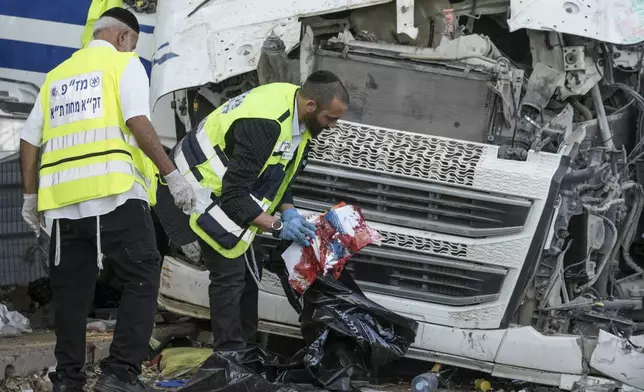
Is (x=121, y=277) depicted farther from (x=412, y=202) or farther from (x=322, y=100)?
(x=412, y=202)

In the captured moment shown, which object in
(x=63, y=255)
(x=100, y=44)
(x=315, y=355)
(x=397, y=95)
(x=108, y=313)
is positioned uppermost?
(x=100, y=44)

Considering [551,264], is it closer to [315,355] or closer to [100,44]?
[315,355]

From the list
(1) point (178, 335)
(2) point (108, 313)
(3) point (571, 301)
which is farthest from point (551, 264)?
(2) point (108, 313)

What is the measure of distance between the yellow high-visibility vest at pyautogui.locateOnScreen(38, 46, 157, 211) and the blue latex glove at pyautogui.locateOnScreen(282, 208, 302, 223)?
0.71 m

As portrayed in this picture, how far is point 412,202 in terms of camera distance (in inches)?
217

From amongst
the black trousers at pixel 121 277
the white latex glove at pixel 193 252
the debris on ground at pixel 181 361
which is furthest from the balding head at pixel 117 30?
the debris on ground at pixel 181 361

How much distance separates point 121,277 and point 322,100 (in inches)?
43.5

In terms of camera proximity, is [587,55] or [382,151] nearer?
[382,151]

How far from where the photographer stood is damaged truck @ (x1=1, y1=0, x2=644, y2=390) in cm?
547

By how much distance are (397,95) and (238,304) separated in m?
1.42

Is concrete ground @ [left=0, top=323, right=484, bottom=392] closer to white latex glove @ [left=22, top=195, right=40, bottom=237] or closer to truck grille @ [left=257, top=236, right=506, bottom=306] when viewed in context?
truck grille @ [left=257, top=236, right=506, bottom=306]

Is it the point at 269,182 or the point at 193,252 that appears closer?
the point at 269,182

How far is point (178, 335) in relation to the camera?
Answer: 6.38 meters

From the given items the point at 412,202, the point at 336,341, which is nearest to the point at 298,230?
the point at 336,341
